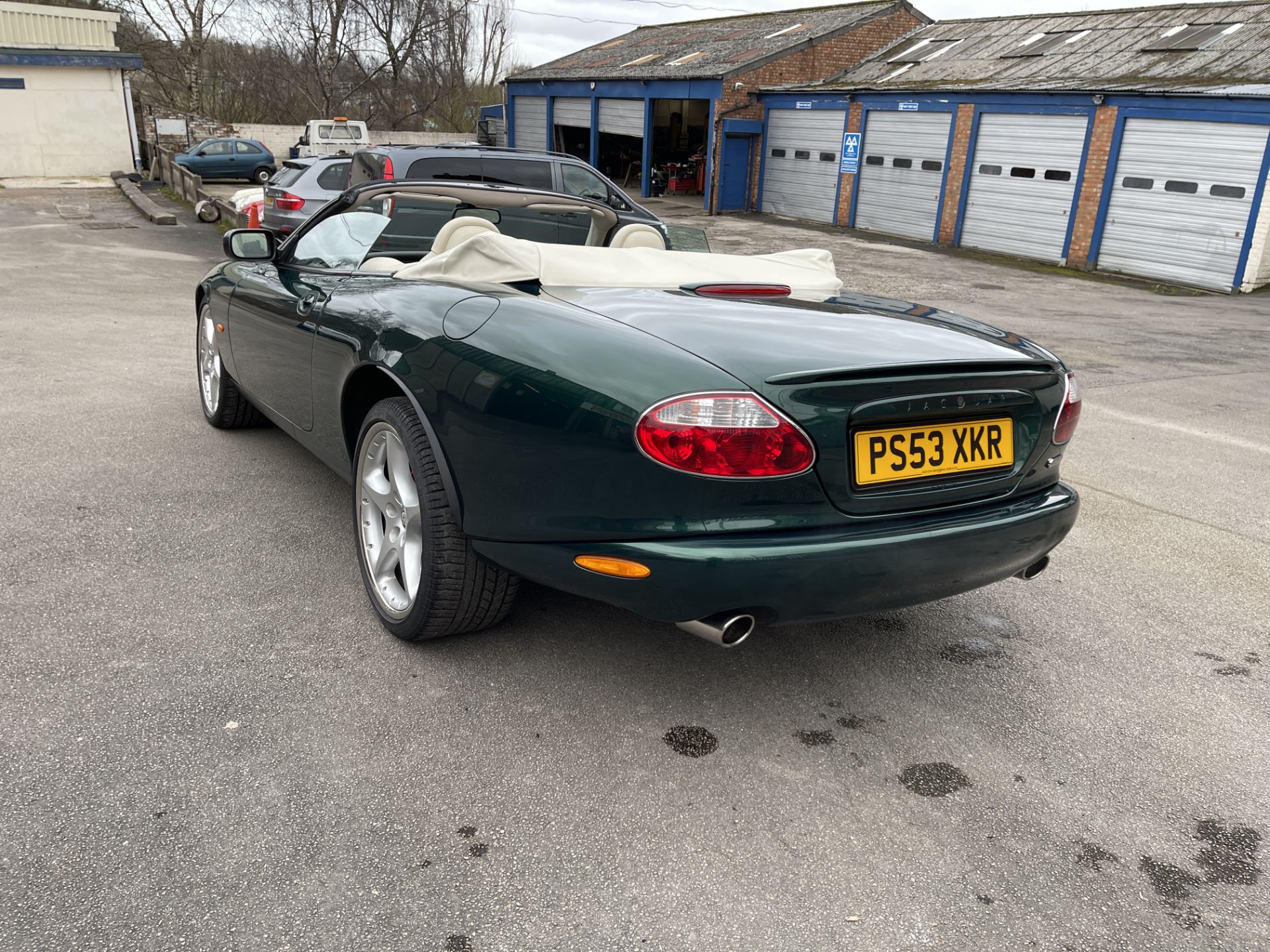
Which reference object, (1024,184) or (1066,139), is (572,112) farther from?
(1066,139)

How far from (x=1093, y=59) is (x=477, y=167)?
15751mm

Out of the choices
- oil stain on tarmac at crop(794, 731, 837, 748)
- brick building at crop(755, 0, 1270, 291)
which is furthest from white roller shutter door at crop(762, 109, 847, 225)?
oil stain on tarmac at crop(794, 731, 837, 748)

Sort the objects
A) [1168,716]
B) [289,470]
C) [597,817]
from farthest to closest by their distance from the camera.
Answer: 1. [289,470]
2. [1168,716]
3. [597,817]

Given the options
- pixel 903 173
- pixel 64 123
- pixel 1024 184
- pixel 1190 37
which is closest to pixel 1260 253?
pixel 1024 184

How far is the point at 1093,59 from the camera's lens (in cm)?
1958

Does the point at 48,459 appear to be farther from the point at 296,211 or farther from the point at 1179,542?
the point at 296,211

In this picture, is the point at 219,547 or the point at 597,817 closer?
the point at 597,817

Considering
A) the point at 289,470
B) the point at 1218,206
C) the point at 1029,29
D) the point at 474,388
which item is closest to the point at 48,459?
the point at 289,470

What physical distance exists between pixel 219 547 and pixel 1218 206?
56.8ft

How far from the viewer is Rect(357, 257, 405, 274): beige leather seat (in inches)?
140

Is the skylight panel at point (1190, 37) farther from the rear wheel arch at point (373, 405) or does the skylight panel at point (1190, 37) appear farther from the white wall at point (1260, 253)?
the rear wheel arch at point (373, 405)

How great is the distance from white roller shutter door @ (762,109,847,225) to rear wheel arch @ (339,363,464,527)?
22.5 m

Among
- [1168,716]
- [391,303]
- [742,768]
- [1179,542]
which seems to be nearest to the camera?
[742,768]

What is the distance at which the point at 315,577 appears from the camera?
3428mm
